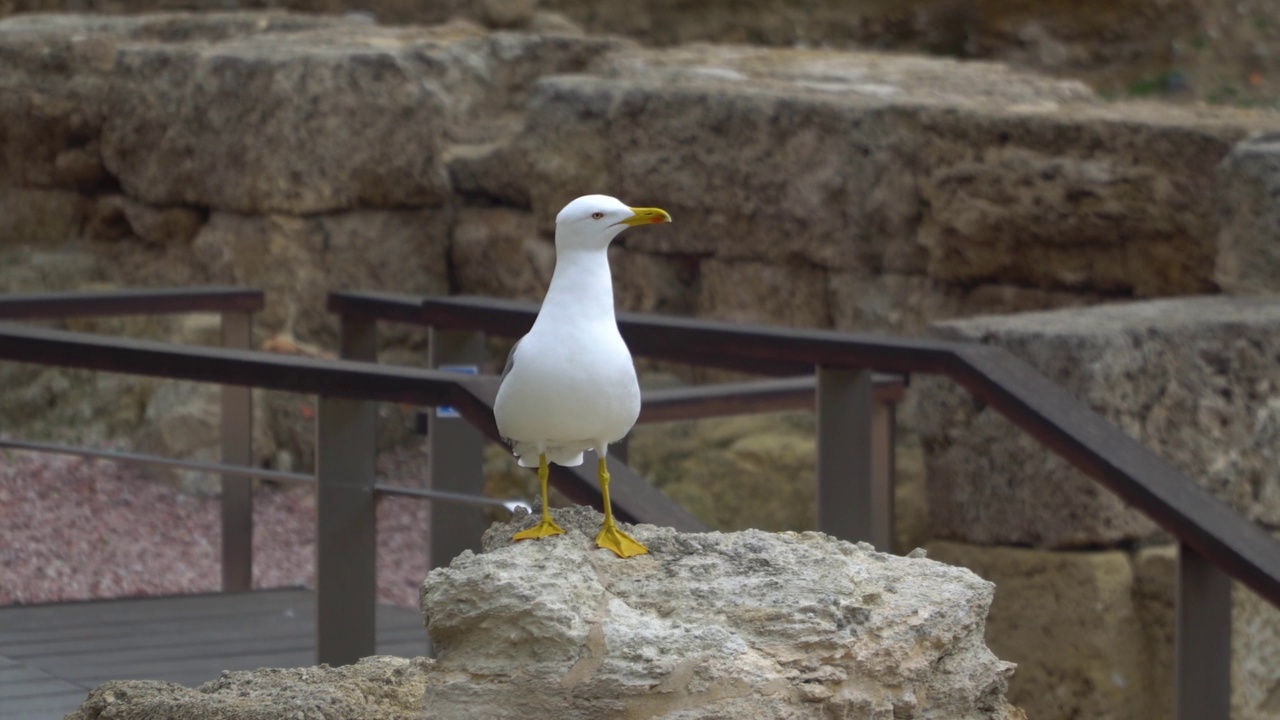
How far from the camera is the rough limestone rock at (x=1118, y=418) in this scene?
362 centimetres

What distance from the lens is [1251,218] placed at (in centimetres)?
413

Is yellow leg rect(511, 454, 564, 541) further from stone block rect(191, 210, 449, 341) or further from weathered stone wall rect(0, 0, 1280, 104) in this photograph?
weathered stone wall rect(0, 0, 1280, 104)

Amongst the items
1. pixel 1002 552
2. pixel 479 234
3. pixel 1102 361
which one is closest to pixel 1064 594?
pixel 1002 552

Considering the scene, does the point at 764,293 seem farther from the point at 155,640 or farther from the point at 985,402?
the point at 155,640

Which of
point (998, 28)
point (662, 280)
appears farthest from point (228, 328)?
point (998, 28)

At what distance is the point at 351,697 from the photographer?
1994 mm

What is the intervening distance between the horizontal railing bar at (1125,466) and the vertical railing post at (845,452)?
200mm

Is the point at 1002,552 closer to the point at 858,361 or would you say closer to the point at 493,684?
the point at 858,361

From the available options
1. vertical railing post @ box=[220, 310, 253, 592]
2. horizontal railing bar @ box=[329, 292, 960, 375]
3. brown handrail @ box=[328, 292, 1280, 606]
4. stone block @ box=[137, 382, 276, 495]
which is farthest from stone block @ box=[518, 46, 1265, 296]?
vertical railing post @ box=[220, 310, 253, 592]

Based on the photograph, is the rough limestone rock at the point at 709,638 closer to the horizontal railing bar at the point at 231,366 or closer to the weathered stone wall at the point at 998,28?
the horizontal railing bar at the point at 231,366

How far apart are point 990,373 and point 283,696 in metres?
1.57

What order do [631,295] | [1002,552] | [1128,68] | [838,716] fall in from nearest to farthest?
[838,716], [1002,552], [631,295], [1128,68]

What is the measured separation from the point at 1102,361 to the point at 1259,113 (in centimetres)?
160

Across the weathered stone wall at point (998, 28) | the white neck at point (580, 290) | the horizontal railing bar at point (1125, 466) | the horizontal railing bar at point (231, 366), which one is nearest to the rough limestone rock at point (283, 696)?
the white neck at point (580, 290)
